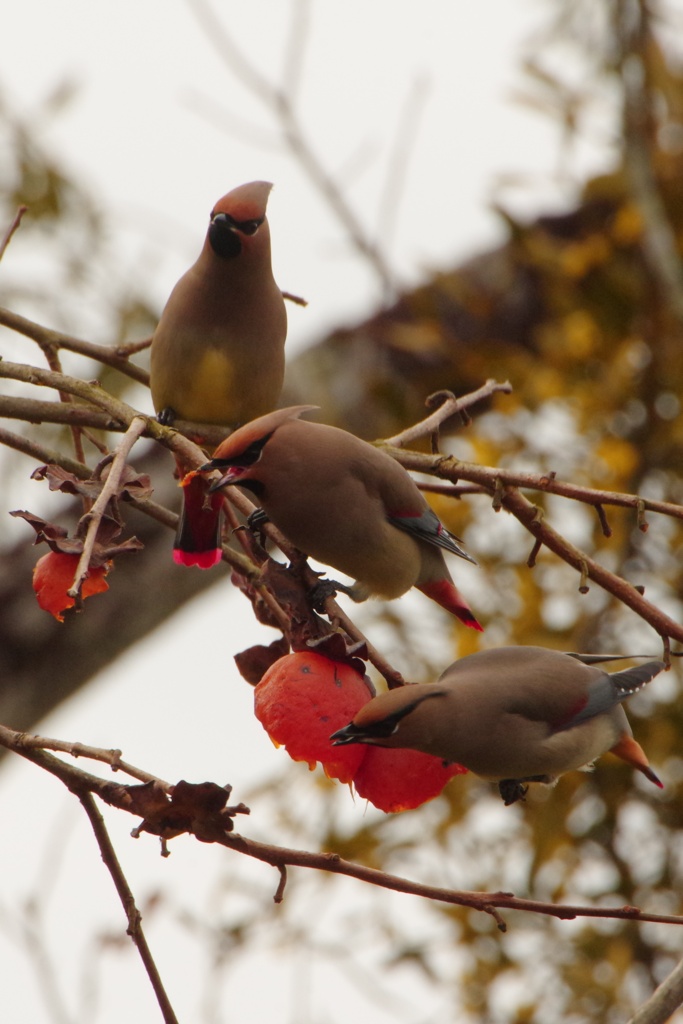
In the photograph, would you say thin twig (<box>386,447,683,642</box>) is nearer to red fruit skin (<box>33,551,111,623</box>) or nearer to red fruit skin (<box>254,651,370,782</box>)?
red fruit skin (<box>254,651,370,782</box>)

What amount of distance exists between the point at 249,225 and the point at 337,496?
493 millimetres

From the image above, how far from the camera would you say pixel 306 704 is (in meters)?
1.23

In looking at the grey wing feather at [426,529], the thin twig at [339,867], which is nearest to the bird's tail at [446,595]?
the grey wing feather at [426,529]

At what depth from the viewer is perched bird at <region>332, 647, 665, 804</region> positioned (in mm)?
1262

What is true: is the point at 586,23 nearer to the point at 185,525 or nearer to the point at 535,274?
the point at 535,274

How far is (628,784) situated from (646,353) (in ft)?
3.30

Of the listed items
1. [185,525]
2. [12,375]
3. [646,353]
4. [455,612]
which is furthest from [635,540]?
[12,375]

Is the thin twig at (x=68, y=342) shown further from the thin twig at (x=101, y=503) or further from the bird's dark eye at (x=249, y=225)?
the thin twig at (x=101, y=503)

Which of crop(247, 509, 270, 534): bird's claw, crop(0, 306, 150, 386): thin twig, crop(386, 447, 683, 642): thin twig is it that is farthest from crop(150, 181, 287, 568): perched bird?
crop(386, 447, 683, 642): thin twig

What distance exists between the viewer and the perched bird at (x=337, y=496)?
1.48m

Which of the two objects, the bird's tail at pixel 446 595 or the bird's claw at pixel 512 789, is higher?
the bird's tail at pixel 446 595

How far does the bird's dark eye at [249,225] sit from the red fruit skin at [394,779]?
845 mm

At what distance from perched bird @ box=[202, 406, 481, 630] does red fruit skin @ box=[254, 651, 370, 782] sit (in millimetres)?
211

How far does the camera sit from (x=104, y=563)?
3.98 feet
